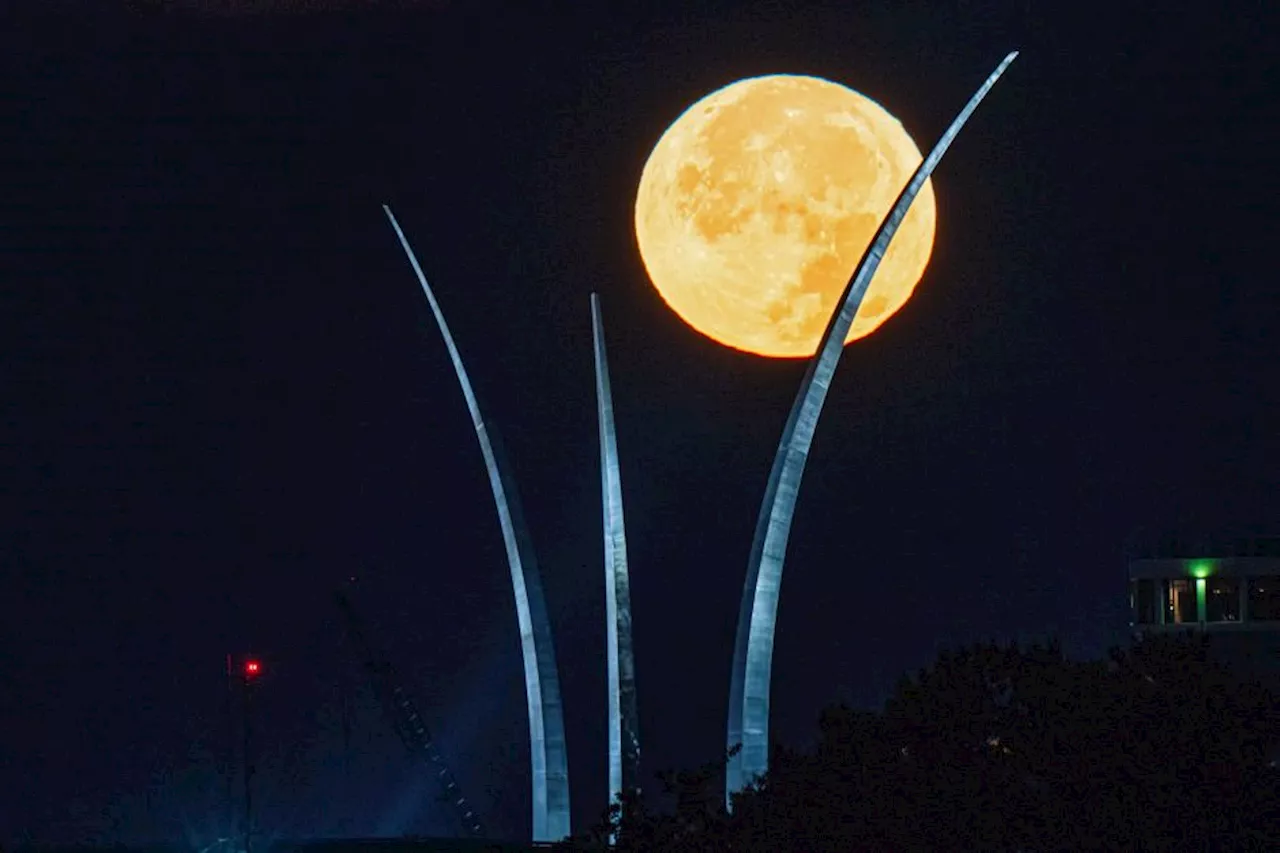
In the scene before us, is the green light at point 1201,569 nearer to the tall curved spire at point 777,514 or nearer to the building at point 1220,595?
the building at point 1220,595

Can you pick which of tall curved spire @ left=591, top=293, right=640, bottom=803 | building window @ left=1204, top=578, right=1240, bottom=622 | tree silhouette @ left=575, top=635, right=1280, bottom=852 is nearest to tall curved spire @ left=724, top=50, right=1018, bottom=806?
tall curved spire @ left=591, top=293, right=640, bottom=803

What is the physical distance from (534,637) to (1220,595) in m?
42.1

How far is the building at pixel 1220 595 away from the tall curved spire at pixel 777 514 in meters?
41.7

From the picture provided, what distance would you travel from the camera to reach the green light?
123 m

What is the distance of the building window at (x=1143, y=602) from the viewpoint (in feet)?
411

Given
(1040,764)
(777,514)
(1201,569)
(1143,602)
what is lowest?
(1040,764)

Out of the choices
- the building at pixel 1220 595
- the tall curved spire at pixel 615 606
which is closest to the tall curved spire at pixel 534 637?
the tall curved spire at pixel 615 606

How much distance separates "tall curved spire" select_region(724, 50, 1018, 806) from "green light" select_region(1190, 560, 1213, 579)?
4565cm

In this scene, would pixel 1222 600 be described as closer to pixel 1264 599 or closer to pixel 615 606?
pixel 1264 599

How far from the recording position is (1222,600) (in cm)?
12212

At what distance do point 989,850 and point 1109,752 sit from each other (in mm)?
2683

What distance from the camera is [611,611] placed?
296 feet

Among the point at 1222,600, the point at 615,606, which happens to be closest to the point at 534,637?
the point at 615,606

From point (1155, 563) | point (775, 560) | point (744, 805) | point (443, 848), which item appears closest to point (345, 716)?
point (1155, 563)
